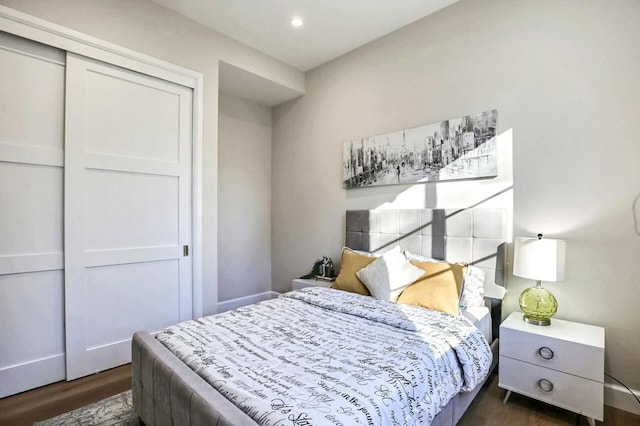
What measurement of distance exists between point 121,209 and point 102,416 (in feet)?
5.05

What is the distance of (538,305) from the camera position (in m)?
2.13

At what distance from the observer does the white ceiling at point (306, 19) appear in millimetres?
2785

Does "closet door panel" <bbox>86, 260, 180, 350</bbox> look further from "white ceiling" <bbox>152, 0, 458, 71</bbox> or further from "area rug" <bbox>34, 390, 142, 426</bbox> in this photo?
"white ceiling" <bbox>152, 0, 458, 71</bbox>

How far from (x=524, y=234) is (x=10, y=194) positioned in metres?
3.80

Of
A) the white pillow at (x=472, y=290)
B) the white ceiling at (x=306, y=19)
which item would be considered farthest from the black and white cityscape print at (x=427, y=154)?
the white ceiling at (x=306, y=19)

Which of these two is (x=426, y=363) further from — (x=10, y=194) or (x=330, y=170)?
(x=10, y=194)

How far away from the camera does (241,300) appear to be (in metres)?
4.21

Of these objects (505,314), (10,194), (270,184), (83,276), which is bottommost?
(505,314)

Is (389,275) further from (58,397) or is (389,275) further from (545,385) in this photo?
(58,397)

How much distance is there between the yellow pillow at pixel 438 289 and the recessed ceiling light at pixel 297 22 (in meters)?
2.57

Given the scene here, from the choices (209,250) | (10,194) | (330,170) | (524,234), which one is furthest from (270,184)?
(524,234)

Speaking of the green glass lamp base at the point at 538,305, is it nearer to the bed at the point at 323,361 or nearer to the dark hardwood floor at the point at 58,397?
the bed at the point at 323,361

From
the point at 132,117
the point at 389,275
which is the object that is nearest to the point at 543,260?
the point at 389,275

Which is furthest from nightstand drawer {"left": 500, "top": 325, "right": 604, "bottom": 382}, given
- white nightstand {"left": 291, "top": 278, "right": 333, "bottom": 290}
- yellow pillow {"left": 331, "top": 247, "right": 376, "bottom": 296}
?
white nightstand {"left": 291, "top": 278, "right": 333, "bottom": 290}
